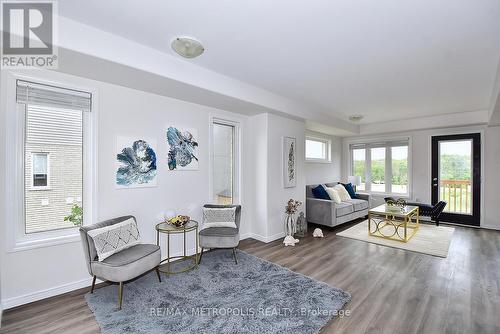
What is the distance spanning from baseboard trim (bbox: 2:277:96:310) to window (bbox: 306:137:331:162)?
5111 millimetres

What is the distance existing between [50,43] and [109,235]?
1.81 m

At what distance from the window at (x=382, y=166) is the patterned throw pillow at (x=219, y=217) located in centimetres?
500

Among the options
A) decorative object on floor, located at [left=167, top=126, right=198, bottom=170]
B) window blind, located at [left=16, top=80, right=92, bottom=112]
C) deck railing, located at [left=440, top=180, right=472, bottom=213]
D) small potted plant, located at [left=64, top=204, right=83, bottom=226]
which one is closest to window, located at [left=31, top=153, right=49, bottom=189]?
small potted plant, located at [left=64, top=204, right=83, bottom=226]

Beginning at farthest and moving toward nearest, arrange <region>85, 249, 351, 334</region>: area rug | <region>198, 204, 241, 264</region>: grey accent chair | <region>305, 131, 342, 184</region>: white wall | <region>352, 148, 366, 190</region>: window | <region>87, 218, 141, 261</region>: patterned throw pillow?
1. <region>352, 148, 366, 190</region>: window
2. <region>305, 131, 342, 184</region>: white wall
3. <region>198, 204, 241, 264</region>: grey accent chair
4. <region>87, 218, 141, 261</region>: patterned throw pillow
5. <region>85, 249, 351, 334</region>: area rug

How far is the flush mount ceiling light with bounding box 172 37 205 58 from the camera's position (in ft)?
7.50

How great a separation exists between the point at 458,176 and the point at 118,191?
22.8ft

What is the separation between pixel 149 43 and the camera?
7.78 feet

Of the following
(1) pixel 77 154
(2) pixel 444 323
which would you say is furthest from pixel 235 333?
(1) pixel 77 154

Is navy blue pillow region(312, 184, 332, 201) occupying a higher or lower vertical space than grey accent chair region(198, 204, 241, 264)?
higher

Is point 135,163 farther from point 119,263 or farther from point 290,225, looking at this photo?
point 290,225

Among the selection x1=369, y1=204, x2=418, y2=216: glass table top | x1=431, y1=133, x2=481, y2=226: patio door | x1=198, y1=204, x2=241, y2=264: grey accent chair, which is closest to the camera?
x1=198, y1=204, x2=241, y2=264: grey accent chair

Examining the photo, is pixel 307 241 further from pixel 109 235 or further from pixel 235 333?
pixel 109 235

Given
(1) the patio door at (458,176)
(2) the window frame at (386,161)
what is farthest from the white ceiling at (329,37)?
(2) the window frame at (386,161)

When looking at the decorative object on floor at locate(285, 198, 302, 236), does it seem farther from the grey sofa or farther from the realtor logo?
the realtor logo
